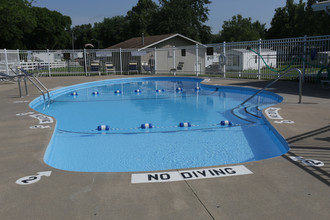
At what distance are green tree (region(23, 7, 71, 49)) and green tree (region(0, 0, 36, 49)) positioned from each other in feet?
15.1

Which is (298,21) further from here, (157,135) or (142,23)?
(157,135)

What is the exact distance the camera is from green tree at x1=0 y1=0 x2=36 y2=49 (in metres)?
37.1

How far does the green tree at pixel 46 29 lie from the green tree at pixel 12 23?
4604mm

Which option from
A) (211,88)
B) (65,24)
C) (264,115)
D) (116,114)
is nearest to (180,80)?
(211,88)

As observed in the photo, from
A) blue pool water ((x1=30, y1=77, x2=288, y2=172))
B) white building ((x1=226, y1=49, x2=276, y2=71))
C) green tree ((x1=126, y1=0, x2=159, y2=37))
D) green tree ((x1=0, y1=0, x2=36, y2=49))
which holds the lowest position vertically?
blue pool water ((x1=30, y1=77, x2=288, y2=172))

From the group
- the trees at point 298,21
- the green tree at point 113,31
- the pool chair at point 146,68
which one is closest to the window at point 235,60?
the pool chair at point 146,68

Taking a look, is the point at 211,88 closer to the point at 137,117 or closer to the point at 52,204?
the point at 137,117

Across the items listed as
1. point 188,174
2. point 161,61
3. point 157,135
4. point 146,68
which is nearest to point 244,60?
point 161,61

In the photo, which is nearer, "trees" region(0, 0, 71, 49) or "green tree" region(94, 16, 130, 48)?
"trees" region(0, 0, 71, 49)

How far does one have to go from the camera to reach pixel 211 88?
46.1ft

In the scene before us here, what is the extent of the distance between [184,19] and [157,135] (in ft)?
148

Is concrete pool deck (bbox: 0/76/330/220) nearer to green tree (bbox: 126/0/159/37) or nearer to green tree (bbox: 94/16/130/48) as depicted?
green tree (bbox: 126/0/159/37)

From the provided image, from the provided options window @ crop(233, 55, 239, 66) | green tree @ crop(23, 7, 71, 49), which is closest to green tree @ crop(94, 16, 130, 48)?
green tree @ crop(23, 7, 71, 49)

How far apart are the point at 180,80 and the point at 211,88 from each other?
516 cm
